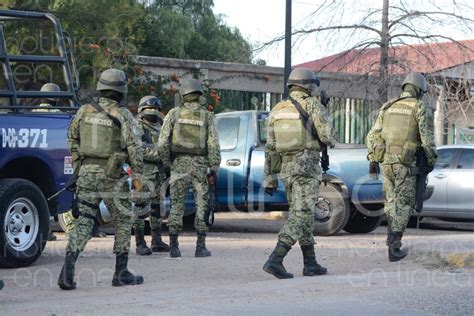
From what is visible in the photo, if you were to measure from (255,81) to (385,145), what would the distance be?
1211 centimetres

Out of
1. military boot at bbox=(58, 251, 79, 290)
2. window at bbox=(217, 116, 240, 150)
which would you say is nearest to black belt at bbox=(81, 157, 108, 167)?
military boot at bbox=(58, 251, 79, 290)

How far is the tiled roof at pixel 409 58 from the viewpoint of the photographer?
781 inches

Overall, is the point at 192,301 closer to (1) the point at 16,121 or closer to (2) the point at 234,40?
(1) the point at 16,121

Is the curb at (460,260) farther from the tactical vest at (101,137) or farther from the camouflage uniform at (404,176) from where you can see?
the tactical vest at (101,137)

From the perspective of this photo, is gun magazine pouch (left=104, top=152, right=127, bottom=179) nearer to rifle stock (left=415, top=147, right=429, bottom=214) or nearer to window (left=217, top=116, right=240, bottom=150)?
rifle stock (left=415, top=147, right=429, bottom=214)

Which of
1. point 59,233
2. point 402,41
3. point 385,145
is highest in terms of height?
point 402,41

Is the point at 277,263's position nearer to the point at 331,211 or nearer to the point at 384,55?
the point at 331,211

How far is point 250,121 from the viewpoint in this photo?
14.5 metres

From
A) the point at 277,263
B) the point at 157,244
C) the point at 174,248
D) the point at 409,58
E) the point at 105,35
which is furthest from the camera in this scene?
the point at 409,58

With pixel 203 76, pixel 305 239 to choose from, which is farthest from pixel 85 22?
pixel 305 239

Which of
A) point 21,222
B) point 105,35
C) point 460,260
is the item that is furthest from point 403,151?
point 105,35

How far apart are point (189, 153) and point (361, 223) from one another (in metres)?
4.95

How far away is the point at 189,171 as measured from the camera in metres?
10.7

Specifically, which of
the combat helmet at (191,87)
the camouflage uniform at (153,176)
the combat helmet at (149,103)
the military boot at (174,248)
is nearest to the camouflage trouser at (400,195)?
the combat helmet at (191,87)
